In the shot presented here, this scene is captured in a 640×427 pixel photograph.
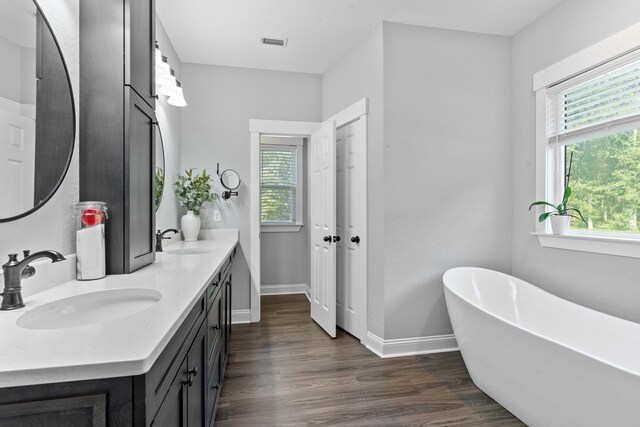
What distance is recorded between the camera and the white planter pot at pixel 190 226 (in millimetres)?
3152

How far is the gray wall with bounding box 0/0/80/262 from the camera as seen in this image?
3.77 feet

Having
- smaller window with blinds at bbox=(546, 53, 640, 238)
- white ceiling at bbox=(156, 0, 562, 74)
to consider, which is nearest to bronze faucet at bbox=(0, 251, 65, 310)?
white ceiling at bbox=(156, 0, 562, 74)

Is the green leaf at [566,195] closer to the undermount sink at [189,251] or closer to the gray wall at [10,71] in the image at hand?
the undermount sink at [189,251]

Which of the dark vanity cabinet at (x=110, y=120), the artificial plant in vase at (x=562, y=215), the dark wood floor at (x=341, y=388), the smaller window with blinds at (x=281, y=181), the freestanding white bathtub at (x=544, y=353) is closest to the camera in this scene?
the freestanding white bathtub at (x=544, y=353)

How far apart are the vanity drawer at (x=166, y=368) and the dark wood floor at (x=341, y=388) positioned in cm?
104

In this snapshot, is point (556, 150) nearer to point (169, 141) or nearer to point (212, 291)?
point (212, 291)

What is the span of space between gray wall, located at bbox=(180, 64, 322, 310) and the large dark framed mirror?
84.4 inches

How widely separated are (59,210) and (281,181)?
360 cm

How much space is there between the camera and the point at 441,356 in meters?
2.75

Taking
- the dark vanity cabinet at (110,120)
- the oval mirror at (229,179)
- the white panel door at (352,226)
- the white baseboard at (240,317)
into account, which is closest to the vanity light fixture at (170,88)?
the dark vanity cabinet at (110,120)

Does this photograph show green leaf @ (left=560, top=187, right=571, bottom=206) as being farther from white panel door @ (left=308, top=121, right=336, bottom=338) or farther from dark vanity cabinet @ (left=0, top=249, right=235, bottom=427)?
dark vanity cabinet @ (left=0, top=249, right=235, bottom=427)

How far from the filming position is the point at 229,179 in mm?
3555

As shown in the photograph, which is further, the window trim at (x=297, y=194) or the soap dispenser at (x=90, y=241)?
the window trim at (x=297, y=194)

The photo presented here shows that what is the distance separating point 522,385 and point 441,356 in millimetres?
1033
